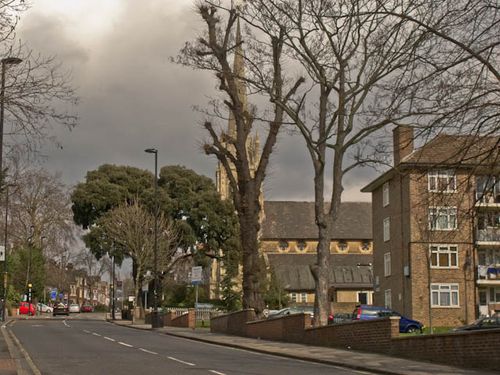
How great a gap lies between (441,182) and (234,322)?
21.8m

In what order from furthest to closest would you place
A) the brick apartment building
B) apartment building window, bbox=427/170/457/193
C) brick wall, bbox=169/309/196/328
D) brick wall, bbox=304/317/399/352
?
the brick apartment building, brick wall, bbox=169/309/196/328, brick wall, bbox=304/317/399/352, apartment building window, bbox=427/170/457/193

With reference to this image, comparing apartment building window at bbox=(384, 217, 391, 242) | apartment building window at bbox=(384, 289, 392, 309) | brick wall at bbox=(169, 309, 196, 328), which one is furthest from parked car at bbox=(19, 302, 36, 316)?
apartment building window at bbox=(384, 217, 391, 242)

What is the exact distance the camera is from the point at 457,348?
19.2 m

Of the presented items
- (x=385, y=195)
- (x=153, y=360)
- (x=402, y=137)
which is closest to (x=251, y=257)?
(x=153, y=360)

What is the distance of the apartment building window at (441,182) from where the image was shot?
1555 cm

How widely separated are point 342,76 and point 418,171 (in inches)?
541

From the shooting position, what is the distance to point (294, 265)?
335 ft

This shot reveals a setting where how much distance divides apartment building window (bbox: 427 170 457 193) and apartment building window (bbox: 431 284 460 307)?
35.8m

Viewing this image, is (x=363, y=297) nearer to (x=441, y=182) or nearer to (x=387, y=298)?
(x=387, y=298)

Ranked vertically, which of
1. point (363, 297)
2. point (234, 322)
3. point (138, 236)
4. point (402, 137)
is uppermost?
point (138, 236)

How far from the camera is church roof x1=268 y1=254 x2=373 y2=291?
92062mm

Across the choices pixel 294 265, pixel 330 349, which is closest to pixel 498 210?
pixel 330 349

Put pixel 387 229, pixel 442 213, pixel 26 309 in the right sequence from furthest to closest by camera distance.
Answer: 1. pixel 26 309
2. pixel 387 229
3. pixel 442 213

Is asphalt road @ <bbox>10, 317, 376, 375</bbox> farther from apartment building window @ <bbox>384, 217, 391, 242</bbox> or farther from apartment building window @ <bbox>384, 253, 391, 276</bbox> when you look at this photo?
apartment building window @ <bbox>384, 217, 391, 242</bbox>
